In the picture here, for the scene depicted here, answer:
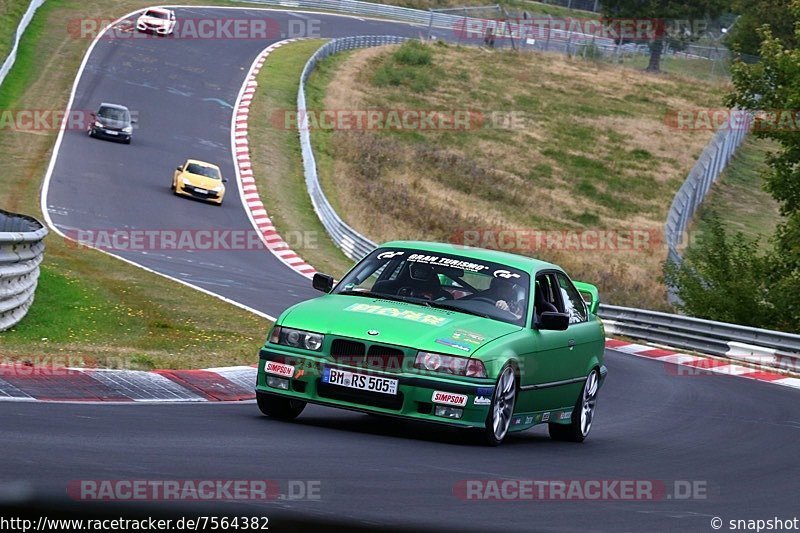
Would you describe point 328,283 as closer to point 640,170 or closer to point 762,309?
point 762,309

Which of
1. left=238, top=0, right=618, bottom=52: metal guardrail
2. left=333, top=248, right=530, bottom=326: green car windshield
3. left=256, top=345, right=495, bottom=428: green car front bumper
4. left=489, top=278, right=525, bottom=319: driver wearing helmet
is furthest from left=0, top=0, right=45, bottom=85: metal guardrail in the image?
left=256, top=345, right=495, bottom=428: green car front bumper

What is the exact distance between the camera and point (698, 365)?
74.3 ft

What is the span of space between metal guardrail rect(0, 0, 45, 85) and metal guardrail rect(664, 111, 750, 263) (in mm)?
22467

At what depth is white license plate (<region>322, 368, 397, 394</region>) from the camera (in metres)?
9.36

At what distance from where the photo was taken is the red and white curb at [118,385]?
9977 millimetres

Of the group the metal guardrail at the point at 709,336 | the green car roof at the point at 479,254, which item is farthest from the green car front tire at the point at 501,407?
the metal guardrail at the point at 709,336

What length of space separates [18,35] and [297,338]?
143ft

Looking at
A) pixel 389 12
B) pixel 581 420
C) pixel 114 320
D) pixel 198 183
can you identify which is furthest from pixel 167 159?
pixel 389 12

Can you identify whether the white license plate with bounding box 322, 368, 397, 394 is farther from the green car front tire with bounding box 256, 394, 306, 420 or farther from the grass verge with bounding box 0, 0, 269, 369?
the grass verge with bounding box 0, 0, 269, 369

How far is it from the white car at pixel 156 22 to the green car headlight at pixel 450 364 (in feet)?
165

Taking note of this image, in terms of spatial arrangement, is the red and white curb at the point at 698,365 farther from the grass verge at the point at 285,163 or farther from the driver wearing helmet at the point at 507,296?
the driver wearing helmet at the point at 507,296

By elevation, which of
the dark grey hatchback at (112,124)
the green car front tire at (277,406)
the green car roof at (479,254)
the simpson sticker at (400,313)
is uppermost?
the green car roof at (479,254)

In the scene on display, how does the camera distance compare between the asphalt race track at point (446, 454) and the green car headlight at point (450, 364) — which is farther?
the green car headlight at point (450, 364)

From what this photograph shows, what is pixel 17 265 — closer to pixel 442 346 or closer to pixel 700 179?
pixel 442 346
